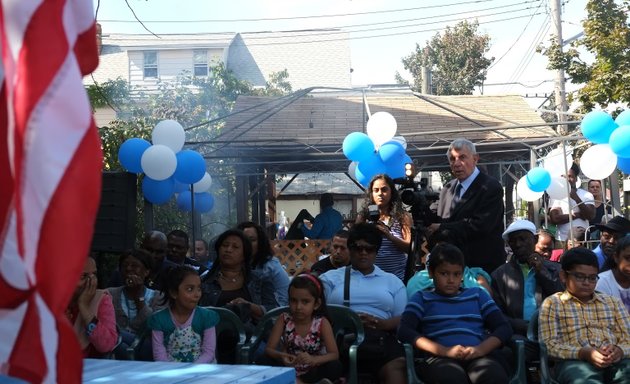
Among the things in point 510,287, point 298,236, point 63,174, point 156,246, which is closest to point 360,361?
point 510,287

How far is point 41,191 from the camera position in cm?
179

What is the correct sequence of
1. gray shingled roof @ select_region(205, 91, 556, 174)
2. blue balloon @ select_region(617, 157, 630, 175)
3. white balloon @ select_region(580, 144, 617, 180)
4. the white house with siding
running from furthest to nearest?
the white house with siding → gray shingled roof @ select_region(205, 91, 556, 174) → white balloon @ select_region(580, 144, 617, 180) → blue balloon @ select_region(617, 157, 630, 175)

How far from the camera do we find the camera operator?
7.25 m

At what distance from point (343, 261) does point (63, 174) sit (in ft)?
18.8

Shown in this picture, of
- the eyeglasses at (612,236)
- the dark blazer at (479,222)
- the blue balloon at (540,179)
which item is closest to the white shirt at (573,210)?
the blue balloon at (540,179)

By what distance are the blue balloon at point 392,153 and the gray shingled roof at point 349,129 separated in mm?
3244

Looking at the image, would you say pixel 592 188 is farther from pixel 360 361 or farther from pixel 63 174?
pixel 63 174

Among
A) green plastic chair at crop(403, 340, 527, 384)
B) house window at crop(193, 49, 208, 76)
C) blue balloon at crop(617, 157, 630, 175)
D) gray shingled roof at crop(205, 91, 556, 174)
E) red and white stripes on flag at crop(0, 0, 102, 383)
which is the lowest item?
green plastic chair at crop(403, 340, 527, 384)

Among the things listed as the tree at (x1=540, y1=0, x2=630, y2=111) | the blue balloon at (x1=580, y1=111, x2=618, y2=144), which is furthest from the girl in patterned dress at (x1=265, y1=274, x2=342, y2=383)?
the tree at (x1=540, y1=0, x2=630, y2=111)

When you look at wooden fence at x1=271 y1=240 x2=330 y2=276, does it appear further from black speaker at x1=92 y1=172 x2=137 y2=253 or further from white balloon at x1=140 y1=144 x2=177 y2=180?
black speaker at x1=92 y1=172 x2=137 y2=253

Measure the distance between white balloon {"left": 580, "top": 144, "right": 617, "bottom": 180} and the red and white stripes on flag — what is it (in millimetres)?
9624

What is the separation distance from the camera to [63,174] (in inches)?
71.6

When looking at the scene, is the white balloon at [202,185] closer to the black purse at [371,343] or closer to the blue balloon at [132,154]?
the blue balloon at [132,154]

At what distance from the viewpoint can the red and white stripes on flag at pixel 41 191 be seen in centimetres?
180
